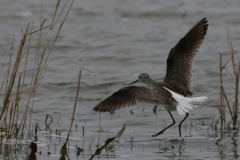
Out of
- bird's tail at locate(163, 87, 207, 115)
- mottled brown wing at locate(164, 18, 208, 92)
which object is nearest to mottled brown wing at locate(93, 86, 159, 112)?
bird's tail at locate(163, 87, 207, 115)

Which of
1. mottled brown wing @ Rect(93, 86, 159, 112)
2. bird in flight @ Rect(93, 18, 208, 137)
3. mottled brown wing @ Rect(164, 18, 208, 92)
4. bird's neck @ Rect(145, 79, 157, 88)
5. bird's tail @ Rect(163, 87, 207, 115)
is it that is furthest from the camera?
mottled brown wing @ Rect(164, 18, 208, 92)

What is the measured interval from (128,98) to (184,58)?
4.48 feet

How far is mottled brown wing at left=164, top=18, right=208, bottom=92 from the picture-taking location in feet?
22.3

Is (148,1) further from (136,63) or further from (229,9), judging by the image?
(136,63)

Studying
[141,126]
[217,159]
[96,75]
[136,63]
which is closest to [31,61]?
[96,75]

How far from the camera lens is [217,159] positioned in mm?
4812

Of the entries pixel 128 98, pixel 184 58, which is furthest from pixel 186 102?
pixel 184 58

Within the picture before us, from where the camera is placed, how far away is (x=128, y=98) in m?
6.16

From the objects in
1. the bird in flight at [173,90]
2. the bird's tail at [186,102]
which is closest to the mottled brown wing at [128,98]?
the bird in flight at [173,90]

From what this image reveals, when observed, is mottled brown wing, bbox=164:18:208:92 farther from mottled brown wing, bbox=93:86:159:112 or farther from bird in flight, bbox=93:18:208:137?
mottled brown wing, bbox=93:86:159:112

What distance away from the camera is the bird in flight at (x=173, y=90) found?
5906 mm

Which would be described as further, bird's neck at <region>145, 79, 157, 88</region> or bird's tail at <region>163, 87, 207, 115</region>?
bird's neck at <region>145, 79, 157, 88</region>

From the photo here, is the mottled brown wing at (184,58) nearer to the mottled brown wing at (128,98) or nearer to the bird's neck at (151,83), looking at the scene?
the bird's neck at (151,83)

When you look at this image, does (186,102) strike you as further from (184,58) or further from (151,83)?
(184,58)
